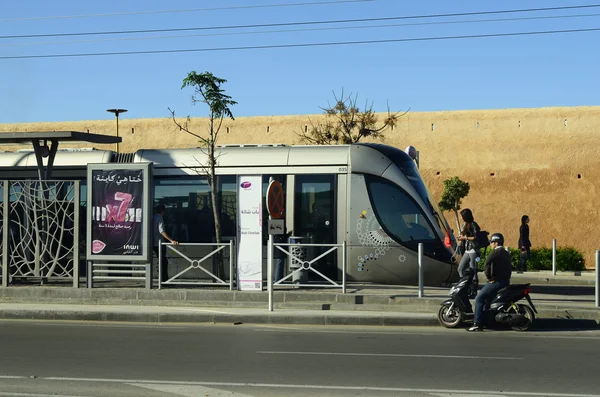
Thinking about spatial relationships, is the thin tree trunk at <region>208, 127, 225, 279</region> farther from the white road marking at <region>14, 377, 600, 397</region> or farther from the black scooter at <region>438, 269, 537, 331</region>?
the white road marking at <region>14, 377, 600, 397</region>

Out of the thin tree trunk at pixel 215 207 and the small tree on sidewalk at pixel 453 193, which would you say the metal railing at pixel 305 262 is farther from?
the small tree on sidewalk at pixel 453 193

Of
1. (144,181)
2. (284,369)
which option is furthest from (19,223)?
(284,369)

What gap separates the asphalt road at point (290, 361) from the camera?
880 cm

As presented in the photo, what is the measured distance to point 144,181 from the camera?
57.7ft

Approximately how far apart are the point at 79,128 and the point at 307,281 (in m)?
29.1

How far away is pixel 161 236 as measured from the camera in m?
19.0

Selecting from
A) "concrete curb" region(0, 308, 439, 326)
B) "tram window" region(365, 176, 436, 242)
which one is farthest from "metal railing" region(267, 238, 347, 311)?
"concrete curb" region(0, 308, 439, 326)

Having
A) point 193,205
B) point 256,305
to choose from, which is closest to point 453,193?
point 193,205

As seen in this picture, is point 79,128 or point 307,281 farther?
point 79,128

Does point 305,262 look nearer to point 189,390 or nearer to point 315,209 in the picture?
point 315,209

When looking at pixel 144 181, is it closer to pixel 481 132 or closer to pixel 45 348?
pixel 45 348

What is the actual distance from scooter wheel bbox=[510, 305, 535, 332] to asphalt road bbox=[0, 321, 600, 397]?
0.22m

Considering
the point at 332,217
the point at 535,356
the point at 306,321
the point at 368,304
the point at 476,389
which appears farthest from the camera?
the point at 332,217

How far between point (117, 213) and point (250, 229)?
285 cm
